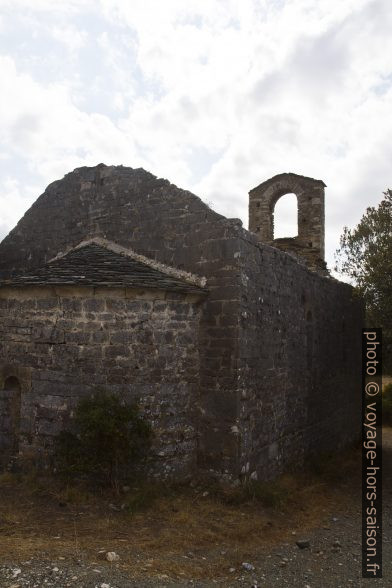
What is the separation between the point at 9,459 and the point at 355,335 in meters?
10.3

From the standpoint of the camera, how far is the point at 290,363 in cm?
961

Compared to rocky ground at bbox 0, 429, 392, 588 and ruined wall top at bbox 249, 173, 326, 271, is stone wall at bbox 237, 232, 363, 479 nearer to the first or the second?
ruined wall top at bbox 249, 173, 326, 271

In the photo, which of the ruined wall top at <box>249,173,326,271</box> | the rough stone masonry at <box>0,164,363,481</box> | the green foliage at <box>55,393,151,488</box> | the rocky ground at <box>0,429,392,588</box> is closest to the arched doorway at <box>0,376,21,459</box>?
the rough stone masonry at <box>0,164,363,481</box>

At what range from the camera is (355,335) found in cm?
1402

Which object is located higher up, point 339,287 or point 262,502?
point 339,287

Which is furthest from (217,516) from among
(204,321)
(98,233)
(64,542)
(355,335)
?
(355,335)

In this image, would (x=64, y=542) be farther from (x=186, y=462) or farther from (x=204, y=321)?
(x=204, y=321)

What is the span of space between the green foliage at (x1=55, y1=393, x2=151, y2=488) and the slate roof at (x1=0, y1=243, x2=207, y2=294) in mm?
1704

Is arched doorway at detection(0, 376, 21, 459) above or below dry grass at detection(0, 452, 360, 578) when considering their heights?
above

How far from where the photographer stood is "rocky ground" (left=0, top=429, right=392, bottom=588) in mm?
4547

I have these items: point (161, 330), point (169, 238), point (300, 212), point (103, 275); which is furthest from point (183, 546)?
point (300, 212)

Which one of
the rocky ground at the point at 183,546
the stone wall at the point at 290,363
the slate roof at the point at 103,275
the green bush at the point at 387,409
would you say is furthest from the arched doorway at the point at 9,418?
the green bush at the point at 387,409

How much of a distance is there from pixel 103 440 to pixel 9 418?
6.75 ft

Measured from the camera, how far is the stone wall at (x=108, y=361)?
7.00 m
